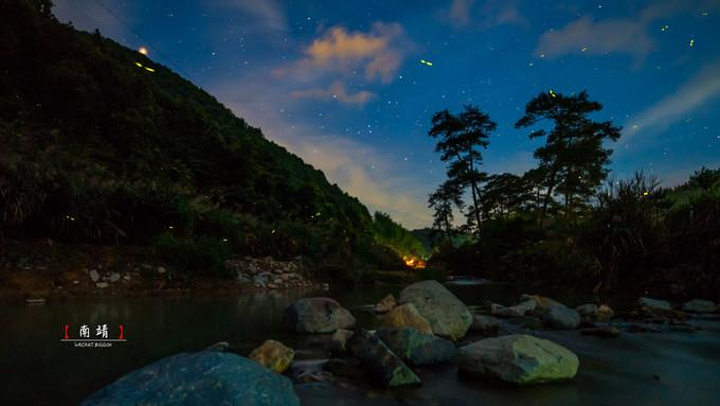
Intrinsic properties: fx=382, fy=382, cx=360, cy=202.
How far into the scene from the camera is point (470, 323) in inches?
181

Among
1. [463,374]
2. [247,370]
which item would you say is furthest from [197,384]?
[463,374]

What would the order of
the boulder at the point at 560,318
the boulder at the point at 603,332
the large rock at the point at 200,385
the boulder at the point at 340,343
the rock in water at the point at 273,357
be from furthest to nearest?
the boulder at the point at 560,318 < the boulder at the point at 603,332 < the boulder at the point at 340,343 < the rock in water at the point at 273,357 < the large rock at the point at 200,385

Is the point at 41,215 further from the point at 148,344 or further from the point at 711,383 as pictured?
the point at 711,383

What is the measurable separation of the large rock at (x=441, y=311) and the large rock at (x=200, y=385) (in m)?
2.82

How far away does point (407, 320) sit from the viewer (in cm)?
414

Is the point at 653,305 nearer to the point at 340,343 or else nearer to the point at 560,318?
the point at 560,318

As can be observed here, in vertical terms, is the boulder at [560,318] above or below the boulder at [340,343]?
below

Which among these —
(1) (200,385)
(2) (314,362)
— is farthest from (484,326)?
(1) (200,385)

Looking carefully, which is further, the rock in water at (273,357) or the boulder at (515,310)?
the boulder at (515,310)

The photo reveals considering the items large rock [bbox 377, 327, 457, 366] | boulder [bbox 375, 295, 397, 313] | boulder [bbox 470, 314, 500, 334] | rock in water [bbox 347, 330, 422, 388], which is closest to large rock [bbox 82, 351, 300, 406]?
rock in water [bbox 347, 330, 422, 388]

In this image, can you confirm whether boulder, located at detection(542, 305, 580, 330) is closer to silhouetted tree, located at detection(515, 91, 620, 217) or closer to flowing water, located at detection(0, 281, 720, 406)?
flowing water, located at detection(0, 281, 720, 406)

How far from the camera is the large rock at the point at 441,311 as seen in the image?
4.42 metres

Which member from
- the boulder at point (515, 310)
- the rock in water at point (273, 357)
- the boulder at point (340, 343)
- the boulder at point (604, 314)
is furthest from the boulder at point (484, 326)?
the rock in water at point (273, 357)

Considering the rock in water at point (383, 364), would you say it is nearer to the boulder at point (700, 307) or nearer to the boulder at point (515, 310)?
the boulder at point (515, 310)
